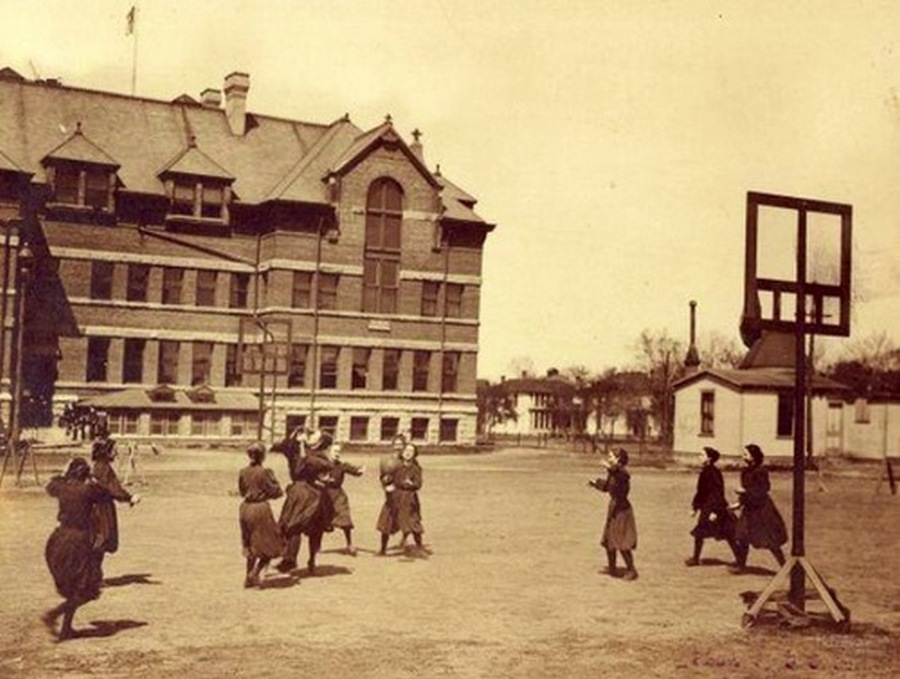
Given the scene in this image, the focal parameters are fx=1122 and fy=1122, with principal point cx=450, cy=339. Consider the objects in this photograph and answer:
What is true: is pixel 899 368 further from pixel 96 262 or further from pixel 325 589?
pixel 325 589

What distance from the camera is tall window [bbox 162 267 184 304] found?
131 feet

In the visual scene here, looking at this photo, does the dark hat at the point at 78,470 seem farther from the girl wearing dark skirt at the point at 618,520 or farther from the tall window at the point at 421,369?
the tall window at the point at 421,369

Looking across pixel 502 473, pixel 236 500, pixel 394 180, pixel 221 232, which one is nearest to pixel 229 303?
pixel 221 232

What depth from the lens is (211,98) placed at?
1799 inches

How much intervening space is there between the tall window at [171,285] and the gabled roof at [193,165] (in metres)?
3.51

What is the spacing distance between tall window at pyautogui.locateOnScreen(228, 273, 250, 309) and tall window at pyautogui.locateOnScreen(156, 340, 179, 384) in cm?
278

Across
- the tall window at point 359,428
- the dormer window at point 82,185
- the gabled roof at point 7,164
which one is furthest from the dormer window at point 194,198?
the tall window at point 359,428

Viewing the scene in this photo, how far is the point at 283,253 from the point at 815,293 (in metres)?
33.3

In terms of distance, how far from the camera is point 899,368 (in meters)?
39.5

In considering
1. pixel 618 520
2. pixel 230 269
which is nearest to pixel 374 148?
pixel 230 269

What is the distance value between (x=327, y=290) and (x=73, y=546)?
33929 millimetres

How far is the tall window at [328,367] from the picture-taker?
42.8 m

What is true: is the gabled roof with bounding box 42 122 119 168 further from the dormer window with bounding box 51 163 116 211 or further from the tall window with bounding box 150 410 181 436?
the tall window with bounding box 150 410 181 436

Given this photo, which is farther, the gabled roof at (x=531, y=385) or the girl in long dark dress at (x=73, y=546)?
the gabled roof at (x=531, y=385)
